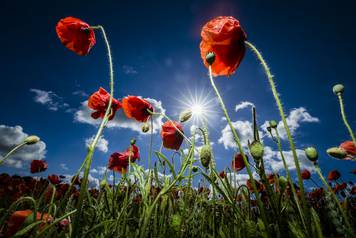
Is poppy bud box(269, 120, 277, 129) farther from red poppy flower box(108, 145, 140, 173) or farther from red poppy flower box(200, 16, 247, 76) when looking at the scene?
red poppy flower box(108, 145, 140, 173)

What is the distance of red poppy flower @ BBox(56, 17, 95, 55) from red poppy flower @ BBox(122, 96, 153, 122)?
0.72 meters

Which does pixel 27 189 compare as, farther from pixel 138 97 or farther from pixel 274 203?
pixel 274 203

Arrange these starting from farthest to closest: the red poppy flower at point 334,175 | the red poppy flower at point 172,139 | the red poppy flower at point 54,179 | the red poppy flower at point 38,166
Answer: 1. the red poppy flower at point 54,179
2. the red poppy flower at point 334,175
3. the red poppy flower at point 38,166
4. the red poppy flower at point 172,139

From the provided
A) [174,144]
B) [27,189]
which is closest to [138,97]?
[174,144]

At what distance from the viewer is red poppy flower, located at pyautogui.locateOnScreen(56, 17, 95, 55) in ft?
6.06

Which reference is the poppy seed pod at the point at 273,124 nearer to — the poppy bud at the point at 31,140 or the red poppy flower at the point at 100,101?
the red poppy flower at the point at 100,101

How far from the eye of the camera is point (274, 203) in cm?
100

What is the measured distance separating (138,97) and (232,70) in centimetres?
124

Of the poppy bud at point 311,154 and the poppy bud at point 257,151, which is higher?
the poppy bud at point 311,154

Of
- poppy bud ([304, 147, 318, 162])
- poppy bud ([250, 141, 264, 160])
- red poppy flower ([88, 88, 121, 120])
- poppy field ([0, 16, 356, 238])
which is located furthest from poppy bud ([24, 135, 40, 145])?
poppy bud ([304, 147, 318, 162])

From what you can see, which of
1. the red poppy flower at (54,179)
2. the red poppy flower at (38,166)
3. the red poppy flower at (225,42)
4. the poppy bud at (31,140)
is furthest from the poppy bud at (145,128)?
the red poppy flower at (54,179)

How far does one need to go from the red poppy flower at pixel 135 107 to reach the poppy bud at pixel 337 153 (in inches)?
65.7

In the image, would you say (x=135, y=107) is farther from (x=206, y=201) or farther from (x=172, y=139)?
(x=206, y=201)

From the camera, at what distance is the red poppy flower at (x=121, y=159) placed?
2846 millimetres
